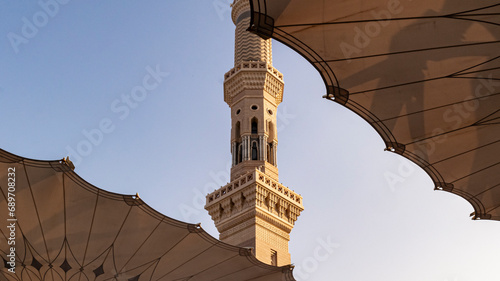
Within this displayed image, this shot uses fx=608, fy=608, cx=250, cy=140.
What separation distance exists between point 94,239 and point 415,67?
30.5ft

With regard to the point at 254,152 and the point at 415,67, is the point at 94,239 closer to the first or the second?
the point at 415,67

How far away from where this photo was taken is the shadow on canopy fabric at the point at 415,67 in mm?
10258

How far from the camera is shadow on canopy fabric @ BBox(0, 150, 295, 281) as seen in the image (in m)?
14.6

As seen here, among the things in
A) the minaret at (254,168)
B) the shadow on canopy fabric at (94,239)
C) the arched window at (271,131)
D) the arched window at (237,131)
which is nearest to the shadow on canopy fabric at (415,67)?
the shadow on canopy fabric at (94,239)

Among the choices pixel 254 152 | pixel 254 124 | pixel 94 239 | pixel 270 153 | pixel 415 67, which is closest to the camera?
pixel 415 67

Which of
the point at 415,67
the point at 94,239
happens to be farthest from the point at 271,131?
the point at 415,67

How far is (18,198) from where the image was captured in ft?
47.8

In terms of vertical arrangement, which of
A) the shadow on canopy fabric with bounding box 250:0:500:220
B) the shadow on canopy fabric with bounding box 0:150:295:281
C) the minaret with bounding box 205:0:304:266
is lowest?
the shadow on canopy fabric with bounding box 0:150:295:281

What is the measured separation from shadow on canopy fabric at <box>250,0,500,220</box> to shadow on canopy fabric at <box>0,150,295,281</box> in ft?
19.9

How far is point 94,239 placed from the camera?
627 inches

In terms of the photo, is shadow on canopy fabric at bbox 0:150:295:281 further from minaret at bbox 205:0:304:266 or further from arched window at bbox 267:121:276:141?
arched window at bbox 267:121:276:141

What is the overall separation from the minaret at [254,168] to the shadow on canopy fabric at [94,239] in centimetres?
→ 1219

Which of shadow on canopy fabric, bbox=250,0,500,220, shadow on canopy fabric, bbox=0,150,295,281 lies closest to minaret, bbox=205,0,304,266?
shadow on canopy fabric, bbox=0,150,295,281

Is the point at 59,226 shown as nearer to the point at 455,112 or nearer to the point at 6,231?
the point at 6,231
